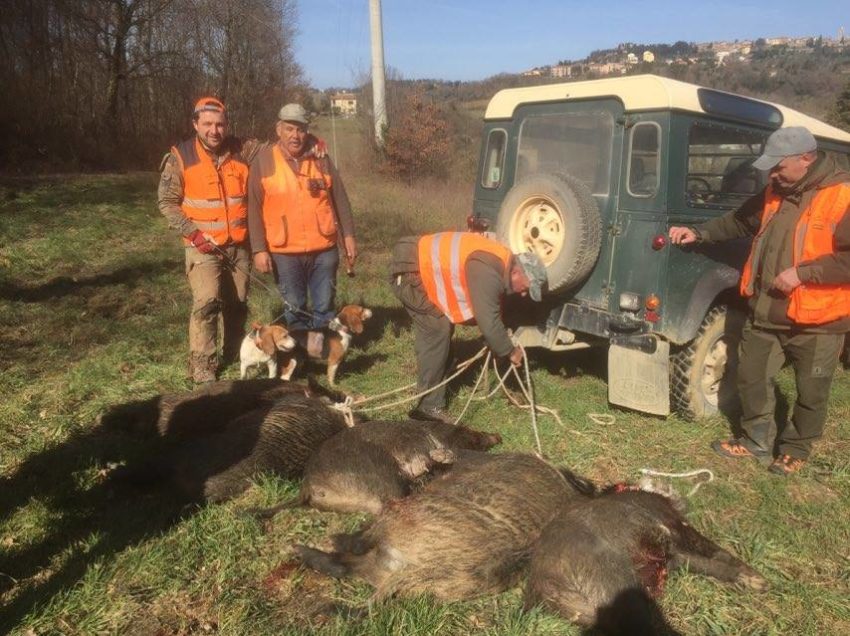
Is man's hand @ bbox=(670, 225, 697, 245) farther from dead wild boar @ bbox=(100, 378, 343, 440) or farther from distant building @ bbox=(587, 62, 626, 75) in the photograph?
distant building @ bbox=(587, 62, 626, 75)

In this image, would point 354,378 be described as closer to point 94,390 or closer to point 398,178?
point 94,390

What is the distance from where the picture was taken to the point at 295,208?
544 centimetres

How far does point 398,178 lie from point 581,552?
18.9m

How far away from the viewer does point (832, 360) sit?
4.20m

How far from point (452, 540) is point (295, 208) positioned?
3300mm

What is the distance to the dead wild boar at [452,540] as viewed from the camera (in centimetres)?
308

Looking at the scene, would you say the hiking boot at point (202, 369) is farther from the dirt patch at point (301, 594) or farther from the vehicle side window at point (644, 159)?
the vehicle side window at point (644, 159)

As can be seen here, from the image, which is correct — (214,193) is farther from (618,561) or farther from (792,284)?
(792,284)

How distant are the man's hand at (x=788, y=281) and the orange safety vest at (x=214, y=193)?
4151mm

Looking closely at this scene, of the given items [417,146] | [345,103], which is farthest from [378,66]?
[345,103]

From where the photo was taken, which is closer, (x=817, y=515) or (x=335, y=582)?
(x=335, y=582)

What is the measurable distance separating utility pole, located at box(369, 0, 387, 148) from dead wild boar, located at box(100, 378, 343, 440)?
52.4 feet

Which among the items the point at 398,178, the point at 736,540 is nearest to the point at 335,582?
the point at 736,540

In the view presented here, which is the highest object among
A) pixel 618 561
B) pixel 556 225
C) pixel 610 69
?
pixel 610 69
